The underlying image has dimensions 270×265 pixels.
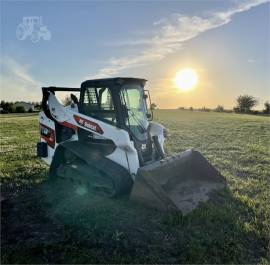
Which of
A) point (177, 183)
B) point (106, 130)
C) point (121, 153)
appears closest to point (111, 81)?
point (106, 130)

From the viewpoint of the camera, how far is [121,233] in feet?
18.5

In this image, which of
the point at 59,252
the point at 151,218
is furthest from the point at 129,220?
the point at 59,252

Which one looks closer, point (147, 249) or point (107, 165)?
point (147, 249)

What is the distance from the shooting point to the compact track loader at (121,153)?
22.5ft

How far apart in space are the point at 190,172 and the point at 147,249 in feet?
10.2

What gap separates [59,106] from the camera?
28.0 feet

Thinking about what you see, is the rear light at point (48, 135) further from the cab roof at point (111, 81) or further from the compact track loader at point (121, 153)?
the cab roof at point (111, 81)

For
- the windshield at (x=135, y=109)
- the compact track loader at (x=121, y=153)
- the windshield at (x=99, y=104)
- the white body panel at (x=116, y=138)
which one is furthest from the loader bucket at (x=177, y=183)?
the windshield at (x=99, y=104)

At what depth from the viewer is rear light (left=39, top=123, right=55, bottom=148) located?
9141 millimetres

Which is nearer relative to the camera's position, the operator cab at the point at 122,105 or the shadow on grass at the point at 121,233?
the shadow on grass at the point at 121,233

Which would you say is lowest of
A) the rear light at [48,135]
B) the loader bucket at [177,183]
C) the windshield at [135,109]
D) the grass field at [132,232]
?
the grass field at [132,232]

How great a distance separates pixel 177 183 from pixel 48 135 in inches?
163

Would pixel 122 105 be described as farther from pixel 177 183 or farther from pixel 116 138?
pixel 177 183

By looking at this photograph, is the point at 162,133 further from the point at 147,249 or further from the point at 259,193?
the point at 147,249
